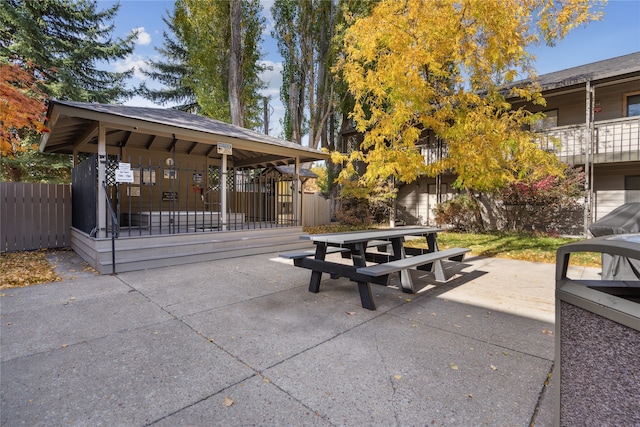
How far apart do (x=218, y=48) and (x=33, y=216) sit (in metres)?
12.5

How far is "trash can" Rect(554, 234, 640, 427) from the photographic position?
124cm

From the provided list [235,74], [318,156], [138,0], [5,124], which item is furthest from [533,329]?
[138,0]

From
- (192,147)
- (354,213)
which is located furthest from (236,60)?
(354,213)

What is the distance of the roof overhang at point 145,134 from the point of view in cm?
582

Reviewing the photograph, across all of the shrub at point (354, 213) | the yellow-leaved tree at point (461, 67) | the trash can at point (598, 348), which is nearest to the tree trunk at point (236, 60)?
the shrub at point (354, 213)

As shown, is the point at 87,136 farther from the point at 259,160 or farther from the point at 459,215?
the point at 459,215

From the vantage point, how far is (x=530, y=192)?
1039cm

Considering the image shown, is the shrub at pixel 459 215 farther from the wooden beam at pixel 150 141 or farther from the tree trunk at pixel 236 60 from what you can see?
the wooden beam at pixel 150 141

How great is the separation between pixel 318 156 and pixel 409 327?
7.52 m

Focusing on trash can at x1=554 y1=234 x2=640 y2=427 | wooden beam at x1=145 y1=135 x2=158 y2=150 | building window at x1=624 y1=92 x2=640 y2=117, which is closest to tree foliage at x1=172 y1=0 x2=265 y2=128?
wooden beam at x1=145 y1=135 x2=158 y2=150

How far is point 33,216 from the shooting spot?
793 centimetres

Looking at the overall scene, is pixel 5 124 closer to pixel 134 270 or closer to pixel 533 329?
pixel 134 270

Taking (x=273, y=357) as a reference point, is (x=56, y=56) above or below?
above

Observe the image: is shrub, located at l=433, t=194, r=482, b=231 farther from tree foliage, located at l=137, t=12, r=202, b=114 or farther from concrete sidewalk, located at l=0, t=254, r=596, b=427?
tree foliage, located at l=137, t=12, r=202, b=114
